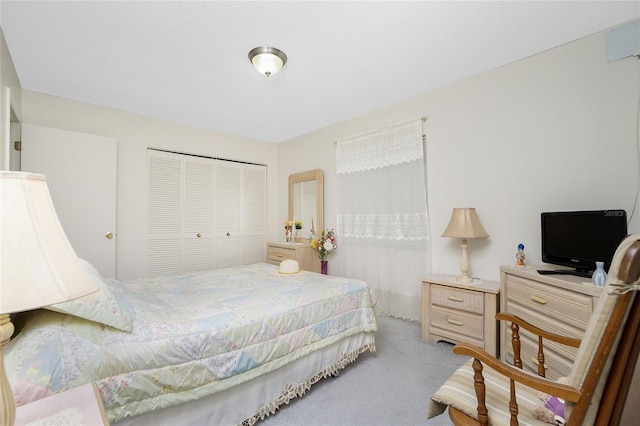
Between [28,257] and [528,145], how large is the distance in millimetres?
3157

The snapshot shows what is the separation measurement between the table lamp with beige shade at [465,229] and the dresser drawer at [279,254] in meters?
2.15

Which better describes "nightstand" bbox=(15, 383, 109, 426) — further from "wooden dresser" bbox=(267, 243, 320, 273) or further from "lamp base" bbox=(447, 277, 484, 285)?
"wooden dresser" bbox=(267, 243, 320, 273)

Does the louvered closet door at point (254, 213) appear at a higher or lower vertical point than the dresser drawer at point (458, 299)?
higher

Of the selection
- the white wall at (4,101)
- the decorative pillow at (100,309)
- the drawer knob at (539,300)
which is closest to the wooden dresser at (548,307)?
the drawer knob at (539,300)

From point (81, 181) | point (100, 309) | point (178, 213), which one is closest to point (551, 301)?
point (100, 309)

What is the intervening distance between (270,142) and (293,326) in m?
3.82

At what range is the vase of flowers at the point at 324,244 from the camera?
3957 mm

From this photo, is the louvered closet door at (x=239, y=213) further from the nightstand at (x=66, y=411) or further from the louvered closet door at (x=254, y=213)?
the nightstand at (x=66, y=411)

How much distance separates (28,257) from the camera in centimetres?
62

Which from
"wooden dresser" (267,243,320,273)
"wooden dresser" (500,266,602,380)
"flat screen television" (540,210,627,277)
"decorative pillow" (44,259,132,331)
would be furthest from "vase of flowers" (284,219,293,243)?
"flat screen television" (540,210,627,277)

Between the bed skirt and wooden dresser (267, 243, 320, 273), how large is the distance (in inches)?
70.8

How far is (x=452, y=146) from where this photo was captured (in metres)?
2.91

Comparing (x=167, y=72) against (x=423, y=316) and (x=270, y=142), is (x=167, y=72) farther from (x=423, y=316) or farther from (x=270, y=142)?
(x=423, y=316)

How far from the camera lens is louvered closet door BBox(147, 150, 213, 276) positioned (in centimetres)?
369
